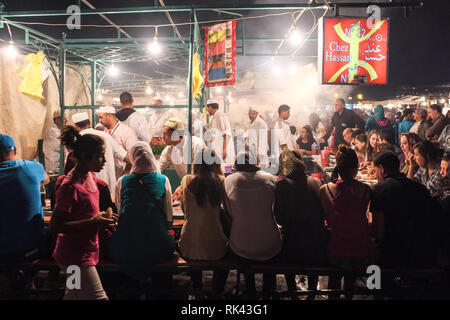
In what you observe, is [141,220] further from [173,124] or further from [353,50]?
[353,50]

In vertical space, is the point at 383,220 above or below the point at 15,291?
above

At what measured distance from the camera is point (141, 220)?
3467 millimetres

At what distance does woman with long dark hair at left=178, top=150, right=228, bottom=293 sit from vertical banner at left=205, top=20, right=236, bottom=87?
2.76 meters

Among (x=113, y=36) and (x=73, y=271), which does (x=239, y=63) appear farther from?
(x=73, y=271)

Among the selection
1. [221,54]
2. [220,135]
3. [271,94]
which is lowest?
[220,135]

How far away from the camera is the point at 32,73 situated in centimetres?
729

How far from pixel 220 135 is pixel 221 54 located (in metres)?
2.25

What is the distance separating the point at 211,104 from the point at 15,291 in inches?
219

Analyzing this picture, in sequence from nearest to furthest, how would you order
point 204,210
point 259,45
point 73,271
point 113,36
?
point 73,271, point 204,210, point 113,36, point 259,45

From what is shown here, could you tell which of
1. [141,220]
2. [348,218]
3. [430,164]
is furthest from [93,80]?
[430,164]

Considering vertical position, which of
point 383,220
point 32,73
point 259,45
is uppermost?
point 259,45
